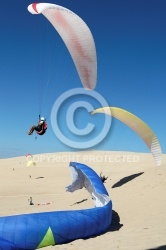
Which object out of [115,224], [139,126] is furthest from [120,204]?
[139,126]

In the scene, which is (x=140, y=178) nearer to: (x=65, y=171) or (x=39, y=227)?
(x=39, y=227)

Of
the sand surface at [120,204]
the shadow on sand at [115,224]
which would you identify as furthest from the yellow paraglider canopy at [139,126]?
the shadow on sand at [115,224]

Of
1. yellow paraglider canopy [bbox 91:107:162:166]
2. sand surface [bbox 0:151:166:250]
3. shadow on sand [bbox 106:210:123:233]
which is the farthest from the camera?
yellow paraglider canopy [bbox 91:107:162:166]

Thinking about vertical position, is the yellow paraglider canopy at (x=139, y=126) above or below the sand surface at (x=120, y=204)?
above

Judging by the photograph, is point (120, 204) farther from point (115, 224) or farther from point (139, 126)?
point (139, 126)

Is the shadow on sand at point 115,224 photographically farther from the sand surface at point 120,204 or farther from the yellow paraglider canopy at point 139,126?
the yellow paraglider canopy at point 139,126

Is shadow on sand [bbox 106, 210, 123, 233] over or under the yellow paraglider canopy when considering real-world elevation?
under

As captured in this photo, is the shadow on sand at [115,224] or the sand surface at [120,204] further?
the shadow on sand at [115,224]

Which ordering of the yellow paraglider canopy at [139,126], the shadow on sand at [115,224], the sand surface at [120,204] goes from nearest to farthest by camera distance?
the sand surface at [120,204], the shadow on sand at [115,224], the yellow paraglider canopy at [139,126]

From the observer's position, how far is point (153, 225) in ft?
43.8

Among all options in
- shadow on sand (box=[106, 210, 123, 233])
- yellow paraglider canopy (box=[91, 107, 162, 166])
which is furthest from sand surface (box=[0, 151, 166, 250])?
yellow paraglider canopy (box=[91, 107, 162, 166])

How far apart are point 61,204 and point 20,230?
11.5 m

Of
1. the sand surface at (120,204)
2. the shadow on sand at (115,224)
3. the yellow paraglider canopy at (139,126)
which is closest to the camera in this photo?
the sand surface at (120,204)

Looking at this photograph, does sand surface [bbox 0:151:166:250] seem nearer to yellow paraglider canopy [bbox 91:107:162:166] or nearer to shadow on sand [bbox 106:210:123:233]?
shadow on sand [bbox 106:210:123:233]
